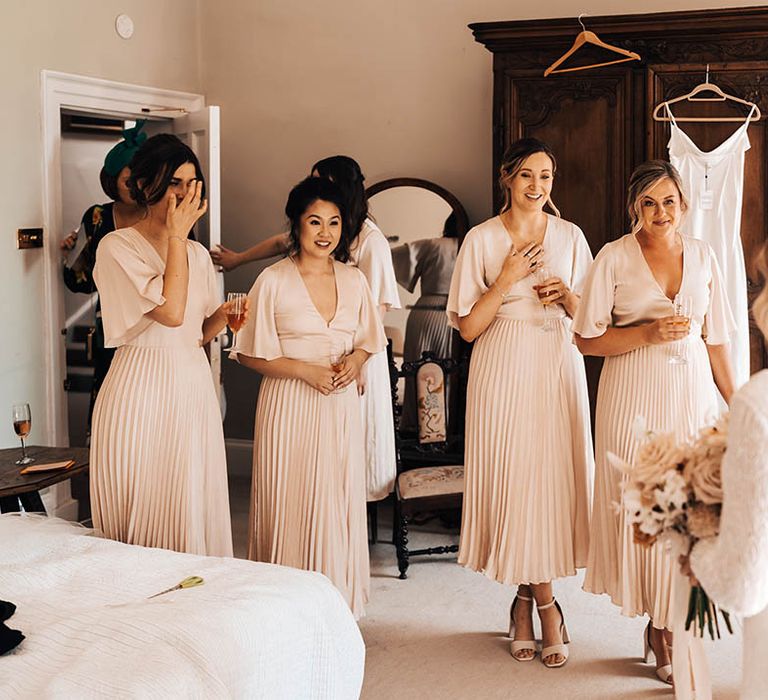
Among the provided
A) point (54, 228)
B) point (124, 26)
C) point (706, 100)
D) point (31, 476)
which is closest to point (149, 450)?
point (31, 476)

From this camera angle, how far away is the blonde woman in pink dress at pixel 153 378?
11.2ft

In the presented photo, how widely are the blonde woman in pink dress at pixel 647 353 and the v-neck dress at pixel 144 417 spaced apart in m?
1.38

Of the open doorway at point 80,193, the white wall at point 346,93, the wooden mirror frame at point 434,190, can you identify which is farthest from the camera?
the open doorway at point 80,193

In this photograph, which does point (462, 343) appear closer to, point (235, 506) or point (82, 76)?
point (235, 506)

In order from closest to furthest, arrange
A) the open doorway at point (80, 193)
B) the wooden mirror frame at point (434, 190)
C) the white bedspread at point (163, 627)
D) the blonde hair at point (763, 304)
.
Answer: the blonde hair at point (763, 304) < the white bedspread at point (163, 627) < the wooden mirror frame at point (434, 190) < the open doorway at point (80, 193)

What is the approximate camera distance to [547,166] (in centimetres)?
372

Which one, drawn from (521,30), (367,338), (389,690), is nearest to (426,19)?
(521,30)

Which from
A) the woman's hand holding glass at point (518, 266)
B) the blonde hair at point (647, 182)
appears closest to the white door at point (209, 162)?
the woman's hand holding glass at point (518, 266)

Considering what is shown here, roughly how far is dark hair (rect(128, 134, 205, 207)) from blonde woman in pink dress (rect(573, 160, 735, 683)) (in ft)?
4.82

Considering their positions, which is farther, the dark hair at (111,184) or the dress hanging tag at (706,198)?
the dark hair at (111,184)

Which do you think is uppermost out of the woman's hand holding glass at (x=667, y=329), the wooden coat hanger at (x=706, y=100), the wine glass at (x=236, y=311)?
the wooden coat hanger at (x=706, y=100)

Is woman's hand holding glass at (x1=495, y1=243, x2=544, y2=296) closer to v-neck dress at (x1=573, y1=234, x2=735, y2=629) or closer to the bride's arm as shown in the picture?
v-neck dress at (x1=573, y1=234, x2=735, y2=629)

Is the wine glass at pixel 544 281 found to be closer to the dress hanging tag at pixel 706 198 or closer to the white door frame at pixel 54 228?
the dress hanging tag at pixel 706 198

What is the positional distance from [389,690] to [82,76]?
11.6ft
